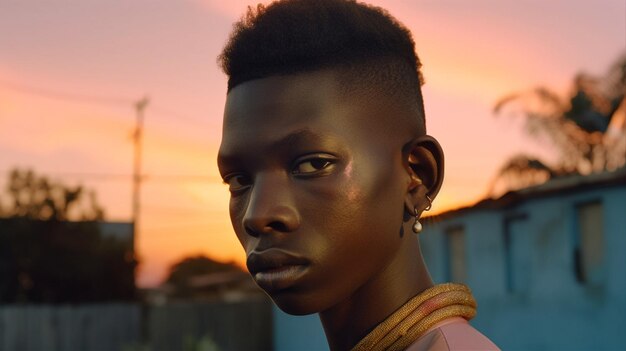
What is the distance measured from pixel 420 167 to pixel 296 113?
1.26 ft

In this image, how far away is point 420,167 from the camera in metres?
2.68

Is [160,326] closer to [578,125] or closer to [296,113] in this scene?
[578,125]

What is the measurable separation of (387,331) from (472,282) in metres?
15.3

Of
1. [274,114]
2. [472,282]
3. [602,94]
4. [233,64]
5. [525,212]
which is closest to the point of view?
[274,114]

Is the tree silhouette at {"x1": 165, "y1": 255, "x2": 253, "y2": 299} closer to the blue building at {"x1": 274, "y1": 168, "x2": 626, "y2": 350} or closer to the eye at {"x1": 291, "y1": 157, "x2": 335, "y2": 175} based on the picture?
the blue building at {"x1": 274, "y1": 168, "x2": 626, "y2": 350}

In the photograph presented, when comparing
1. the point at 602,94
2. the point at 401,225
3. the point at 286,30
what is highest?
the point at 286,30

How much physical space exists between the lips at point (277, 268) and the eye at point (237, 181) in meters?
0.25

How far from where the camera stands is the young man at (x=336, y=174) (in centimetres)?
250

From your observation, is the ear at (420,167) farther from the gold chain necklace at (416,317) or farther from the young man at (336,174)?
the gold chain necklace at (416,317)

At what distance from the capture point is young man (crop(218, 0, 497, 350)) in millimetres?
2500

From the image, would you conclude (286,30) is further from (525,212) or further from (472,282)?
(472,282)

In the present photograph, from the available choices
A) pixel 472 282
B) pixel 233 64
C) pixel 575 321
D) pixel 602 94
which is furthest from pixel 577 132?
pixel 233 64

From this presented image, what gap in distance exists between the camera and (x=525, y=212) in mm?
16406

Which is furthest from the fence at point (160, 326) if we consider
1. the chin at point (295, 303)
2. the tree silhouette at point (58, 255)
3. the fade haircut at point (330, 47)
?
the chin at point (295, 303)
